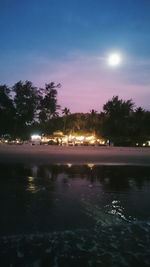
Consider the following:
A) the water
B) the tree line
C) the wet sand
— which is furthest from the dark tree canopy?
the water

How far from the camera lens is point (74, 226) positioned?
17.3 ft

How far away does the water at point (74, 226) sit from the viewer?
13.0 feet

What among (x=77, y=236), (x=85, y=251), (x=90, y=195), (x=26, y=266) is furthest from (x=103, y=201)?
(x=26, y=266)

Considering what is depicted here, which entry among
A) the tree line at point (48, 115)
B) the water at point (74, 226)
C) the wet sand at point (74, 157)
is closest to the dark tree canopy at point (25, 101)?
the tree line at point (48, 115)

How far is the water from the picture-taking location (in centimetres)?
397

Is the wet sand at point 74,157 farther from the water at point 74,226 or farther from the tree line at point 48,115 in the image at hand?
the tree line at point 48,115

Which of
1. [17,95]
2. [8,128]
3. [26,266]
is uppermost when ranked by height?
[17,95]

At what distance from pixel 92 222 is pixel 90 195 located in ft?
8.62

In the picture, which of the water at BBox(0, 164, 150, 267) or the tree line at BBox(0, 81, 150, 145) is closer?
the water at BBox(0, 164, 150, 267)

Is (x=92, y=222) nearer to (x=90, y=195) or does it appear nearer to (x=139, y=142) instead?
(x=90, y=195)

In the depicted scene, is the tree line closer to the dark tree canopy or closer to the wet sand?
the dark tree canopy

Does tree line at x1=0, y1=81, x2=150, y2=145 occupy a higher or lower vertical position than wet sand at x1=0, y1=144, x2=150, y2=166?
higher

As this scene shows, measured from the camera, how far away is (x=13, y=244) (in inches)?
171

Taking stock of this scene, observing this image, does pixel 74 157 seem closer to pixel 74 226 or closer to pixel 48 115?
pixel 74 226
